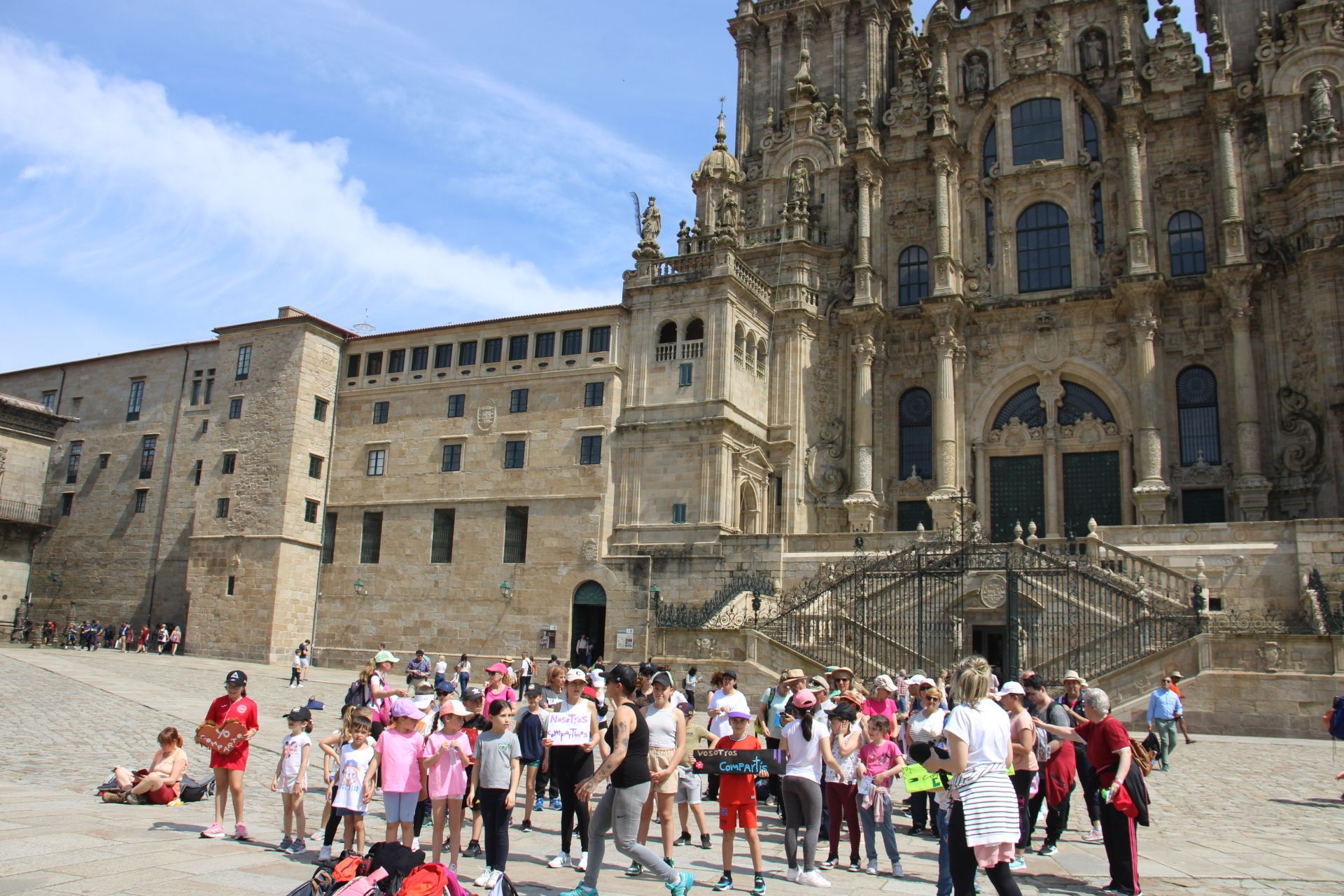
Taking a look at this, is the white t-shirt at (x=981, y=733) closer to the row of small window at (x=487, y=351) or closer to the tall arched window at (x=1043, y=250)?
the row of small window at (x=487, y=351)

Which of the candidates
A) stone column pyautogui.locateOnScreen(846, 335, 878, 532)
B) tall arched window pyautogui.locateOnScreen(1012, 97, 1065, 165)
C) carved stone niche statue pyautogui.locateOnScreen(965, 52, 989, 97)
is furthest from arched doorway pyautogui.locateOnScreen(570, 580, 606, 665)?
carved stone niche statue pyautogui.locateOnScreen(965, 52, 989, 97)

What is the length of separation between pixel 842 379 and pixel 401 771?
32.5 meters

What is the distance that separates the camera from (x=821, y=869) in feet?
33.7

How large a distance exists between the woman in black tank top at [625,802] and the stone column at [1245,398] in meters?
29.5

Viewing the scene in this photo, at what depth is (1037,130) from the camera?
3978 centimetres

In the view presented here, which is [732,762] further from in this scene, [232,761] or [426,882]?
[232,761]

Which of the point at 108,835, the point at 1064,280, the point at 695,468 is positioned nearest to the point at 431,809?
the point at 108,835

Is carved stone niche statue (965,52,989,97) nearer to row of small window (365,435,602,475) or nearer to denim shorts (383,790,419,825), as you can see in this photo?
row of small window (365,435,602,475)

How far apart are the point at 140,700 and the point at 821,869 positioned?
17.5 meters

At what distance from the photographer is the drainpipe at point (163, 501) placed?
42.6m

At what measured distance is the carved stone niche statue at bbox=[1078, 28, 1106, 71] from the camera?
3959 cm

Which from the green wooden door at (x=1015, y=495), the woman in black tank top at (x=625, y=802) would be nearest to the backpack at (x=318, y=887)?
the woman in black tank top at (x=625, y=802)

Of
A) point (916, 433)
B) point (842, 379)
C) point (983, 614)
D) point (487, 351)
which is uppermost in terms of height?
point (487, 351)

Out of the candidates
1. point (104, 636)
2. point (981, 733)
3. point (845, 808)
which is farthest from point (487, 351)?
point (981, 733)
